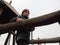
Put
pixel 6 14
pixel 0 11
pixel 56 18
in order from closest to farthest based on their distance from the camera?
pixel 56 18 < pixel 0 11 < pixel 6 14

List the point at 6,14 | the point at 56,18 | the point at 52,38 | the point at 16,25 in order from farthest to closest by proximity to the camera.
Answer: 1. the point at 52,38
2. the point at 6,14
3. the point at 16,25
4. the point at 56,18

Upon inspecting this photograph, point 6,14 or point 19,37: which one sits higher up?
point 6,14

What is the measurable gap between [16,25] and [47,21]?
0.55 metres

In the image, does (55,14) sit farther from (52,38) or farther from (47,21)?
(52,38)

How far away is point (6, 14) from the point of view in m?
5.39

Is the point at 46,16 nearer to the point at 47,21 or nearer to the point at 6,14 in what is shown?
the point at 47,21

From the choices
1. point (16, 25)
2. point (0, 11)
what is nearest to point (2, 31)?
point (16, 25)

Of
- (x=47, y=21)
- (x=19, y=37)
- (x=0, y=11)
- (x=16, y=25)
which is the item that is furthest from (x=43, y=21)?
(x=0, y=11)

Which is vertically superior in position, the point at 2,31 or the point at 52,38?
the point at 52,38

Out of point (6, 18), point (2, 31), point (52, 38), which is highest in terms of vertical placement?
point (6, 18)

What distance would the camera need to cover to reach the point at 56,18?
3.17 meters

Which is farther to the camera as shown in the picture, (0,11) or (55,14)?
(0,11)

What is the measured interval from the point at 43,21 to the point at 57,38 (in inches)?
101

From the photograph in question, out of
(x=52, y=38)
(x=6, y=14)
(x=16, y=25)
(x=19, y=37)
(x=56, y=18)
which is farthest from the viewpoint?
(x=52, y=38)
